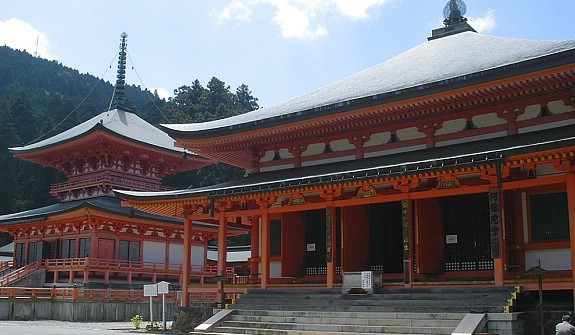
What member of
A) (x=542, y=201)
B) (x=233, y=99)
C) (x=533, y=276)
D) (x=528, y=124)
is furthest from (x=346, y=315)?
(x=233, y=99)

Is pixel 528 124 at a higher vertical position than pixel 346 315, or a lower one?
higher

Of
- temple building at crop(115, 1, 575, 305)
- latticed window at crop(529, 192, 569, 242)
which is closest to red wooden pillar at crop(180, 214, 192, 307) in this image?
temple building at crop(115, 1, 575, 305)

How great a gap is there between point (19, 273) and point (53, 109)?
188 feet

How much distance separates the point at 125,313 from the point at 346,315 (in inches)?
651

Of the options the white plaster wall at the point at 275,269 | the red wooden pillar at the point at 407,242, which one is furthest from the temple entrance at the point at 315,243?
the red wooden pillar at the point at 407,242

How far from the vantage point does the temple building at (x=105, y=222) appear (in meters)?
34.5

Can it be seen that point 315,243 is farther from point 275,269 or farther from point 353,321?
point 353,321

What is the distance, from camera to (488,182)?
18125mm

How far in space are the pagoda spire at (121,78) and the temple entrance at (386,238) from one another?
29.9 m

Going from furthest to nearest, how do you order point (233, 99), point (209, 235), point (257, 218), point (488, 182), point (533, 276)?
point (233, 99), point (209, 235), point (257, 218), point (488, 182), point (533, 276)

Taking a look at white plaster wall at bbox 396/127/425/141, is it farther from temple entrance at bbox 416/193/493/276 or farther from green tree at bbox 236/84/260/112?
green tree at bbox 236/84/260/112

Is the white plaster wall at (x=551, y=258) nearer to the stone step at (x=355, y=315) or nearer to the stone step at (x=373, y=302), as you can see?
the stone step at (x=373, y=302)

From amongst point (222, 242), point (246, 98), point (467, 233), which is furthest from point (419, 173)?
point (246, 98)

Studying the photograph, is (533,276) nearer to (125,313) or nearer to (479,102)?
(479,102)
